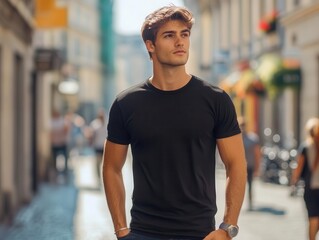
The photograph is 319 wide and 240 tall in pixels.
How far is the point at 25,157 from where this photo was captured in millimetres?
16375

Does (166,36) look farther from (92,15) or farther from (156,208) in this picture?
(92,15)

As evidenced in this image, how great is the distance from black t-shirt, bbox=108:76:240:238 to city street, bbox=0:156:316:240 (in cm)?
705

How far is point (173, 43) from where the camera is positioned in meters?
4.07

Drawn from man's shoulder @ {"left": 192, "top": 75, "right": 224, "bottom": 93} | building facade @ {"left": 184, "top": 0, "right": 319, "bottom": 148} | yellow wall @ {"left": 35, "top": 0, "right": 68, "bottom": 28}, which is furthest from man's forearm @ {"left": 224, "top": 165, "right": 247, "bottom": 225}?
building facade @ {"left": 184, "top": 0, "right": 319, "bottom": 148}

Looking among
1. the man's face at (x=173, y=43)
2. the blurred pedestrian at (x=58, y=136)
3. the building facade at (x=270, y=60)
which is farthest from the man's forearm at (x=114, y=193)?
the blurred pedestrian at (x=58, y=136)

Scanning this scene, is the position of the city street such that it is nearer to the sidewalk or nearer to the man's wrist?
the sidewalk

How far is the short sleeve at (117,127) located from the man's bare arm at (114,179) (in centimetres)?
3

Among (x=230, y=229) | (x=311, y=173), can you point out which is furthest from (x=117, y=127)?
(x=311, y=173)

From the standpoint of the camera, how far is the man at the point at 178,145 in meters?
4.07

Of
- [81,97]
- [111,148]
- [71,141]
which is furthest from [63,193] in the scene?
[81,97]

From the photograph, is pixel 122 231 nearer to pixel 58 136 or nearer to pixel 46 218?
pixel 46 218

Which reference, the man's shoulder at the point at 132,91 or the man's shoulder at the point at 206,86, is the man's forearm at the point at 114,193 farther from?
the man's shoulder at the point at 206,86

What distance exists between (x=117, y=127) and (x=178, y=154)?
Result: 1.11 ft

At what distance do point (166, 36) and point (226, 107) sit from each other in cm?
42
